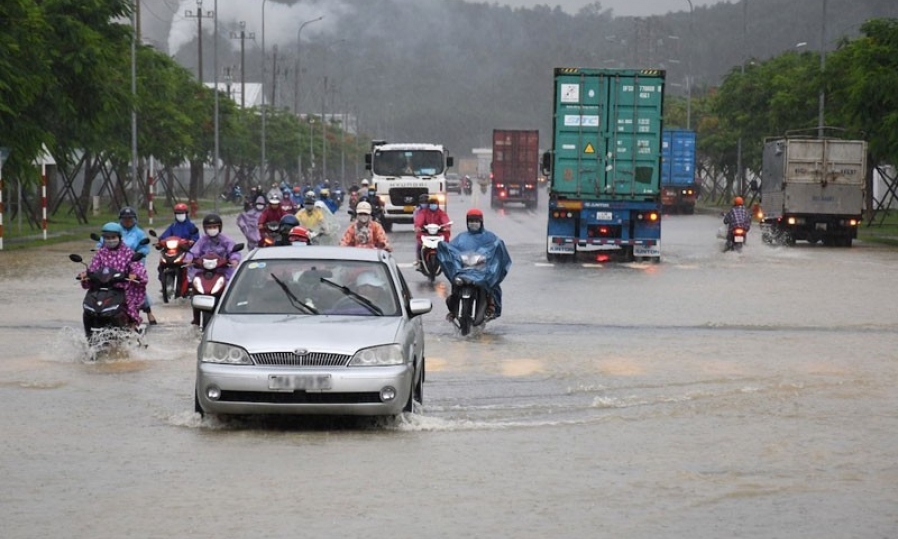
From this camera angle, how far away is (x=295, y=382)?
11.5 meters

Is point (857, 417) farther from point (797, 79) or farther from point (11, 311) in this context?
point (797, 79)

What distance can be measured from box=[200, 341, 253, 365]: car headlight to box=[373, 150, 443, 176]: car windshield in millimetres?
40374

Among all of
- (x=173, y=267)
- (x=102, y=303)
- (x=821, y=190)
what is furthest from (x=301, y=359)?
(x=821, y=190)

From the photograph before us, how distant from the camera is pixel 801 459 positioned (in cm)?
1087

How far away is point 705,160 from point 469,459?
9912cm

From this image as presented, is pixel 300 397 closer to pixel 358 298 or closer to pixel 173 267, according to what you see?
pixel 358 298

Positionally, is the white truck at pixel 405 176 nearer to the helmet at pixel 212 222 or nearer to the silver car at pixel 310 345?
the helmet at pixel 212 222

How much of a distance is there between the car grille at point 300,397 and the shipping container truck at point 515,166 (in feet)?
236

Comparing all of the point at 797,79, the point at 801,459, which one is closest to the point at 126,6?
the point at 797,79

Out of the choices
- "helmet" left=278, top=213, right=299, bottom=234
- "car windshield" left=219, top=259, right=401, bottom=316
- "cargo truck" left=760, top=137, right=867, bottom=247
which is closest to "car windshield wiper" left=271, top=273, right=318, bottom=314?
"car windshield" left=219, top=259, right=401, bottom=316

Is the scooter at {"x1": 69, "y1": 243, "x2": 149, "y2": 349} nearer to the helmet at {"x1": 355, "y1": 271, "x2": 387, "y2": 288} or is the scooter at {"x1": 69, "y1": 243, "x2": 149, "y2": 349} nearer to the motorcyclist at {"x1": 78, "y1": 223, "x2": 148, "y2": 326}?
the motorcyclist at {"x1": 78, "y1": 223, "x2": 148, "y2": 326}

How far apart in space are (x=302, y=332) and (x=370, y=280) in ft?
4.19

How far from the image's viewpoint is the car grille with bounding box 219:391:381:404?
11586 mm

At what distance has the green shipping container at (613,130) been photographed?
35938 mm
